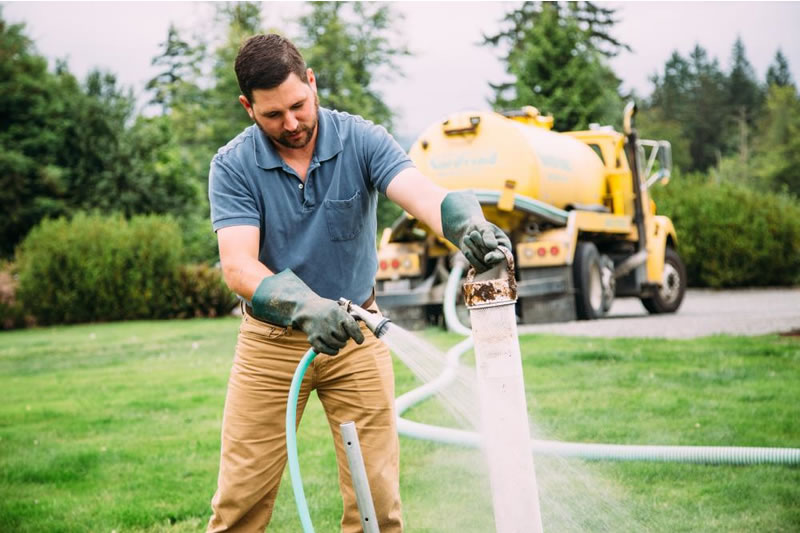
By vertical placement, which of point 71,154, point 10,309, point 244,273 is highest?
point 71,154

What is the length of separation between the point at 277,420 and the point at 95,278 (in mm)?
17311

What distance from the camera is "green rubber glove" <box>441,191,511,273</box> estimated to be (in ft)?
7.13

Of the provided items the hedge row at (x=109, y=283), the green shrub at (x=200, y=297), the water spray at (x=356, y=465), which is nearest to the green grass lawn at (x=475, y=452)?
the water spray at (x=356, y=465)

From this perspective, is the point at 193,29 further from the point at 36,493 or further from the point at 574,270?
the point at 36,493

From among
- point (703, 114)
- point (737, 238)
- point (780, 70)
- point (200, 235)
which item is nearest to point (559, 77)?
point (737, 238)

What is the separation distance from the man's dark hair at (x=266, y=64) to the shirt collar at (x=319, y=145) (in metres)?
0.15

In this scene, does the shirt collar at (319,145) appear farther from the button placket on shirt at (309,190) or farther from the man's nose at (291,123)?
the man's nose at (291,123)

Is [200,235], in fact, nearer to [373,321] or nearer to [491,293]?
[373,321]

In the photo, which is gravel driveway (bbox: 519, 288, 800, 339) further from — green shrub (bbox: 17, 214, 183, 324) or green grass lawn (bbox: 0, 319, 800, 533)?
green shrub (bbox: 17, 214, 183, 324)

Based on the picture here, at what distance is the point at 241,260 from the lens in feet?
8.51

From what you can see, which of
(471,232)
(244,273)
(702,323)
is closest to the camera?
(471,232)

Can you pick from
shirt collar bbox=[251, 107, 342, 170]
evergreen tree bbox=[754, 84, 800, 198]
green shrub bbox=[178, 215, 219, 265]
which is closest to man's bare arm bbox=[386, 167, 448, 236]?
shirt collar bbox=[251, 107, 342, 170]

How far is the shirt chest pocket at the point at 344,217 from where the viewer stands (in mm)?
2789

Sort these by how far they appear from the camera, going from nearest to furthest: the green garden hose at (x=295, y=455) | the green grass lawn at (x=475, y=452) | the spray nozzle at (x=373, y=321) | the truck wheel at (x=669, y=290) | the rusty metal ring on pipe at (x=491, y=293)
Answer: the rusty metal ring on pipe at (x=491, y=293) → the spray nozzle at (x=373, y=321) → the green garden hose at (x=295, y=455) → the green grass lawn at (x=475, y=452) → the truck wheel at (x=669, y=290)
